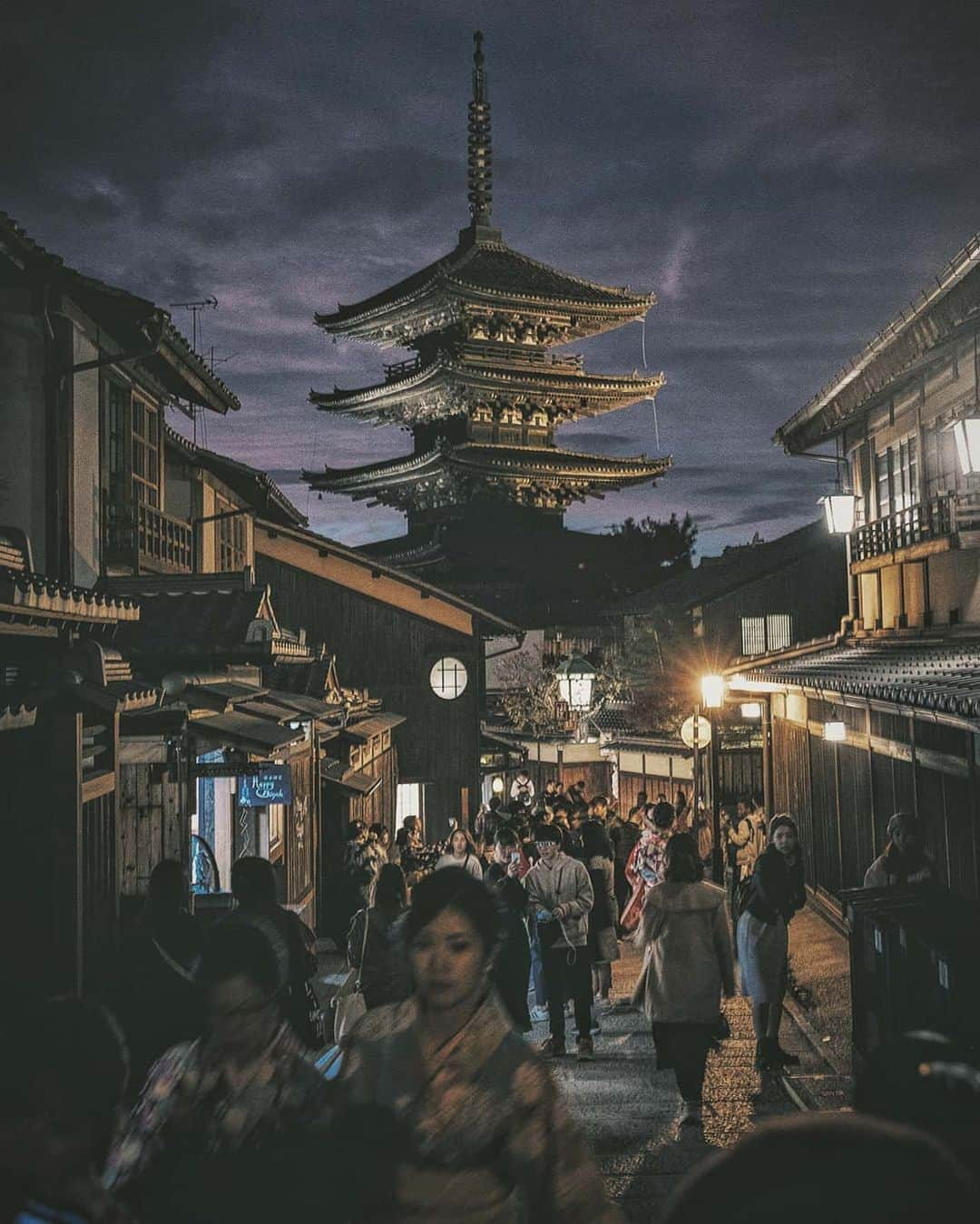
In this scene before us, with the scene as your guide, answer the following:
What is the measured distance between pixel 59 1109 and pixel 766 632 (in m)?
31.7

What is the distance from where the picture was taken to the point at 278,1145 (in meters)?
3.37

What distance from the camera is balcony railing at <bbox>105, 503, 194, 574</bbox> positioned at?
45.3ft

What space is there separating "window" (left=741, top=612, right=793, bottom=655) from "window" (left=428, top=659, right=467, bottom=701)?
9.10 meters

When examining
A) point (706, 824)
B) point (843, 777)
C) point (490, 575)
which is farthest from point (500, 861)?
point (490, 575)

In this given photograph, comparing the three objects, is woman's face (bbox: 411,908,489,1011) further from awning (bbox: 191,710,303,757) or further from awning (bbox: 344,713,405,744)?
awning (bbox: 344,713,405,744)

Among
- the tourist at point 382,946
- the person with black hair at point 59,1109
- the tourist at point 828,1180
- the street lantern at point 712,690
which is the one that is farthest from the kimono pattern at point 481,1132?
the street lantern at point 712,690

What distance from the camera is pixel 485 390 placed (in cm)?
4097

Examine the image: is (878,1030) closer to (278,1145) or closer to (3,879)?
(278,1145)

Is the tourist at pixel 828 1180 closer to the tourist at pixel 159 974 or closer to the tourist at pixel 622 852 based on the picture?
the tourist at pixel 159 974

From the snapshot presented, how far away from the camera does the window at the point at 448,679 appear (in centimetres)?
2978

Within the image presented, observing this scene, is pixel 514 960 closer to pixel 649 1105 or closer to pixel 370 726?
pixel 649 1105

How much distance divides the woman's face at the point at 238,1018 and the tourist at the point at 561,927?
5.78 metres

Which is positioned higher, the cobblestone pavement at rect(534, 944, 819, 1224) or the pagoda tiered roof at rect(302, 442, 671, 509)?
the pagoda tiered roof at rect(302, 442, 671, 509)

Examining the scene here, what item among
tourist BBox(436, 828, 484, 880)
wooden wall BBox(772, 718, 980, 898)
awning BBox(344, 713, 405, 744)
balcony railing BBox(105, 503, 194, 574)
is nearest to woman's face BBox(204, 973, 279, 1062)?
tourist BBox(436, 828, 484, 880)
